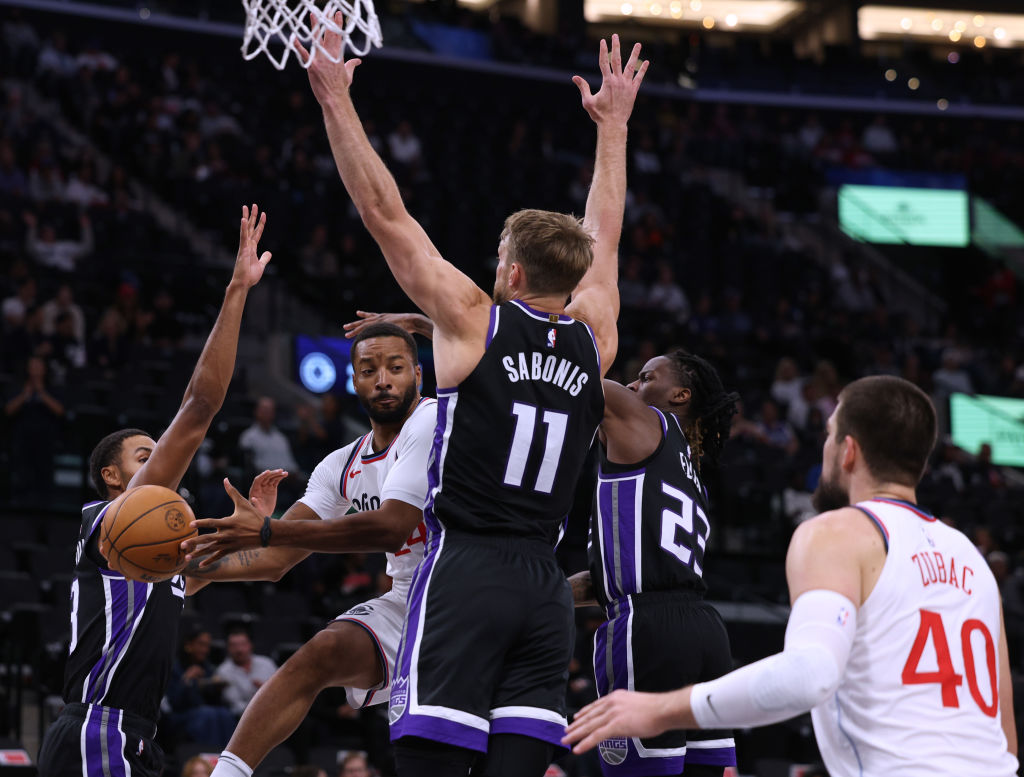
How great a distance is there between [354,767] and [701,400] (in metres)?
4.42

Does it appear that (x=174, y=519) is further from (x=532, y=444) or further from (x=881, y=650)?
(x=881, y=650)

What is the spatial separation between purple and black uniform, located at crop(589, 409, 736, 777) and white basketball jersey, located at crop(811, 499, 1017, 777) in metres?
1.78

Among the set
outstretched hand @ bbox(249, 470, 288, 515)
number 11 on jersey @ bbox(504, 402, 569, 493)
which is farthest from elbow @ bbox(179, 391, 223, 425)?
number 11 on jersey @ bbox(504, 402, 569, 493)

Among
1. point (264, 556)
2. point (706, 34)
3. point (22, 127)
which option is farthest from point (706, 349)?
point (706, 34)

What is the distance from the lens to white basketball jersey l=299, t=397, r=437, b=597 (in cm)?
501

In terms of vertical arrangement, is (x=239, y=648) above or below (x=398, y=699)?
below

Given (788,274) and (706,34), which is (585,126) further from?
(706,34)

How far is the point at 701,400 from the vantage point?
596cm

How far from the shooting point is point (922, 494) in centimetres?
1598

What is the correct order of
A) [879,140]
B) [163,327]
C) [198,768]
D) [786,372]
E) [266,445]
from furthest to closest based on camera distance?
1. [879,140]
2. [786,372]
3. [163,327]
4. [266,445]
5. [198,768]

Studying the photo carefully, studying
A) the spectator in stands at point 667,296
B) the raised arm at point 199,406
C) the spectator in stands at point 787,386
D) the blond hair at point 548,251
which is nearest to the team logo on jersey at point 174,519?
the raised arm at point 199,406

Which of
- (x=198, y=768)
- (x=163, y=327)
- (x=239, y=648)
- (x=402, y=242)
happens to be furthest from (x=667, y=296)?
(x=402, y=242)

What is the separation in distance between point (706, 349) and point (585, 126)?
30.9 feet

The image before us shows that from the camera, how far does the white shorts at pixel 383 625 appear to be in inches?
224
